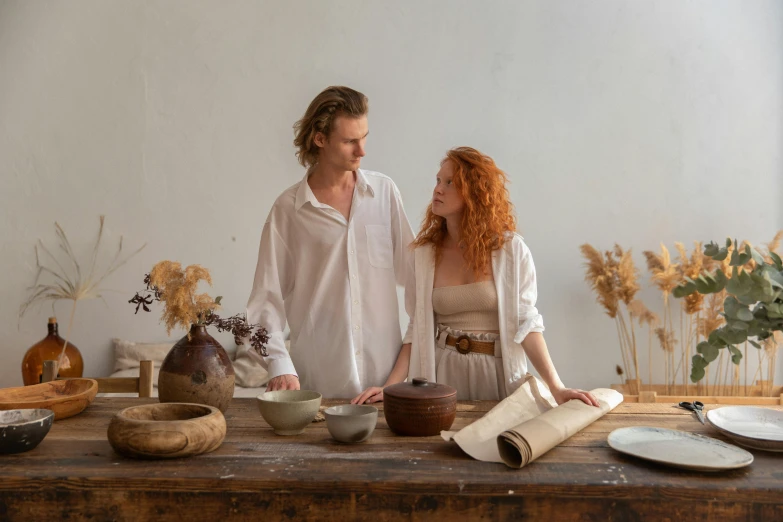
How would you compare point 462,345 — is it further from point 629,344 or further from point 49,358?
point 49,358

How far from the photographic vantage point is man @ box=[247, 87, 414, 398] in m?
2.82

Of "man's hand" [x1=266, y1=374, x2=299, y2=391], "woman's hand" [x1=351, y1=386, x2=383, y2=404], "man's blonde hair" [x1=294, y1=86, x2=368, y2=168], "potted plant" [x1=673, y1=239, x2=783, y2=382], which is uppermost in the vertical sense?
"man's blonde hair" [x1=294, y1=86, x2=368, y2=168]

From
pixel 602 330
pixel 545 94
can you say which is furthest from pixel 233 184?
pixel 602 330

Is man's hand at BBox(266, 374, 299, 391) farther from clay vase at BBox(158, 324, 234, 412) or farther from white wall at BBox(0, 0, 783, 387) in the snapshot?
white wall at BBox(0, 0, 783, 387)

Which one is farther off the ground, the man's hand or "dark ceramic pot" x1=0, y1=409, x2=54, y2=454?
the man's hand

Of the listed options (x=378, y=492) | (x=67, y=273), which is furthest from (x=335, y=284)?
(x=67, y=273)

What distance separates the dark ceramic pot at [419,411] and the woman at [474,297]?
0.66 m

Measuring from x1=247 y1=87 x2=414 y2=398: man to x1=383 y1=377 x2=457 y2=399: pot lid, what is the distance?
0.88 meters

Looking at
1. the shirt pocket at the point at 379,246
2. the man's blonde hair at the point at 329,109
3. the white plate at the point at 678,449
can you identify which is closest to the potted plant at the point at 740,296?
the white plate at the point at 678,449

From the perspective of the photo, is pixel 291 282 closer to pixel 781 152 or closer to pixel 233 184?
pixel 233 184

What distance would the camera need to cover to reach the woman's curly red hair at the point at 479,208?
2.56 m

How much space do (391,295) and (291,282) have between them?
43 cm

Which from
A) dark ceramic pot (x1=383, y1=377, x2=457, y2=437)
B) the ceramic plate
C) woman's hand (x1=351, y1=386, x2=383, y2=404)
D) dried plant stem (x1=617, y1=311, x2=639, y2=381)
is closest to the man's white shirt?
woman's hand (x1=351, y1=386, x2=383, y2=404)

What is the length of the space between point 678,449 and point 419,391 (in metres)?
0.65
